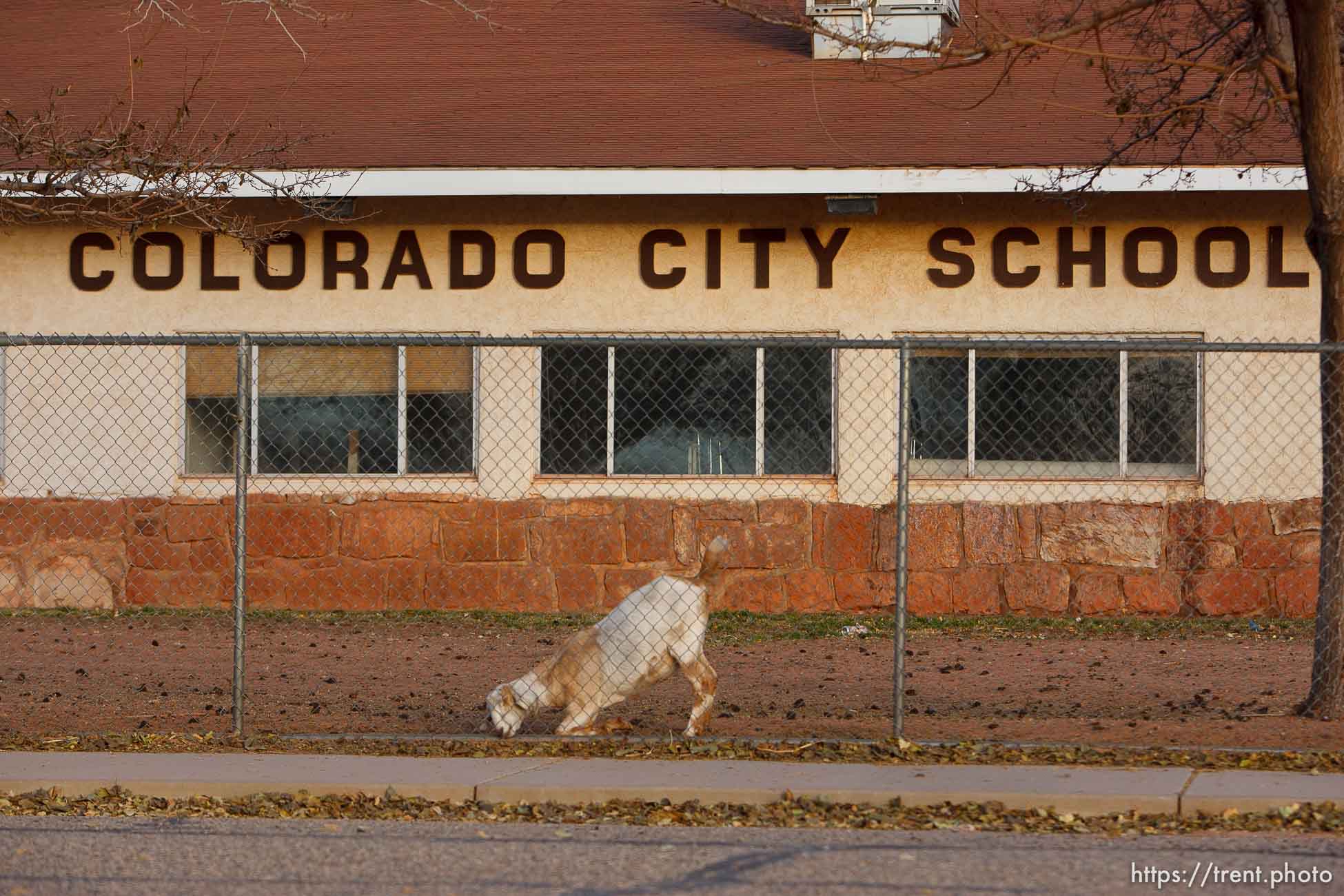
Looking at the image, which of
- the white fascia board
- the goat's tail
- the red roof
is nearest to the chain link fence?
the white fascia board

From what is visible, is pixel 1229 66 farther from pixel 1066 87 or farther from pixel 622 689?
pixel 1066 87

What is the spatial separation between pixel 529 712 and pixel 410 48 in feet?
32.0

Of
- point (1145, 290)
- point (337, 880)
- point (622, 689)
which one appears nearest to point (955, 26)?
point (1145, 290)

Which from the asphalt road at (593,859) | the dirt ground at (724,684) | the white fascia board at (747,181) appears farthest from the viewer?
the white fascia board at (747,181)

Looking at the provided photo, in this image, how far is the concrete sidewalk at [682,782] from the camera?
21.7ft

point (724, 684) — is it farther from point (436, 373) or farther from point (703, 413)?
point (436, 373)

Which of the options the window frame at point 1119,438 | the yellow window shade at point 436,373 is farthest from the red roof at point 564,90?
the yellow window shade at point 436,373

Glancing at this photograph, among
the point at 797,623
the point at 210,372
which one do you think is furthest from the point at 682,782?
the point at 210,372

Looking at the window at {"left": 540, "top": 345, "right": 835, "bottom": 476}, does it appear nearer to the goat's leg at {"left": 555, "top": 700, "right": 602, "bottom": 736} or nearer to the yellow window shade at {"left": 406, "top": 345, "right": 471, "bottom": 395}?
the yellow window shade at {"left": 406, "top": 345, "right": 471, "bottom": 395}

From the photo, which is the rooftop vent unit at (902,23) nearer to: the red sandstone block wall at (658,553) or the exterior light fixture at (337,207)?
the red sandstone block wall at (658,553)

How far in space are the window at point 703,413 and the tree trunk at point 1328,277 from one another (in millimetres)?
5516

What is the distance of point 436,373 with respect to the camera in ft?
45.7

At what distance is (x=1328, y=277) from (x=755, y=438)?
19.3 ft

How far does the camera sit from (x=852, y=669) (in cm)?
1073
